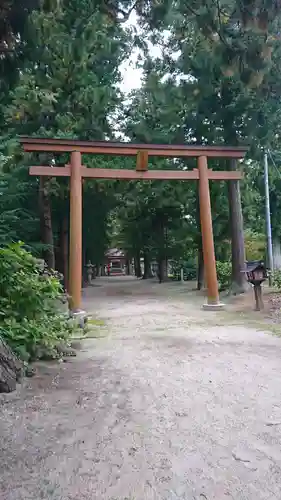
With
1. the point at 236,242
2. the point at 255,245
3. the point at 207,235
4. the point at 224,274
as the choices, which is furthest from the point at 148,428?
the point at 255,245

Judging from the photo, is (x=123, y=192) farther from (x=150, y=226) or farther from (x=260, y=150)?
(x=260, y=150)

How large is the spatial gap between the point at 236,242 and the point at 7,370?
9259mm

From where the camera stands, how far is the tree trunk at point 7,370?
3.30 metres

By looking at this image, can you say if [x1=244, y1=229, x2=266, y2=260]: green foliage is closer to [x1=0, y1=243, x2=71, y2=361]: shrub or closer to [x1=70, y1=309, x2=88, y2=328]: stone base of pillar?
[x1=70, y1=309, x2=88, y2=328]: stone base of pillar

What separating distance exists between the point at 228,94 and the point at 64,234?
804 centimetres

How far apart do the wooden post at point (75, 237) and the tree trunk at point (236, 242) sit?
5.16 m

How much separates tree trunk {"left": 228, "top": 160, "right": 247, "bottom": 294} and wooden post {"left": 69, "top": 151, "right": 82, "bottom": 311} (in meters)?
5.16

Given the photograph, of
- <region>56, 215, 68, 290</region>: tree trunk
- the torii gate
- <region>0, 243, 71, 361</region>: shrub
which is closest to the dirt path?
<region>0, 243, 71, 361</region>: shrub

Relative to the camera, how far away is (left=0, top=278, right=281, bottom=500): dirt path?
6.48ft

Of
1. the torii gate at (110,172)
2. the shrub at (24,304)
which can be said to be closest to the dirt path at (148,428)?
the shrub at (24,304)

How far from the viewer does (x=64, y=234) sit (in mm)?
15367

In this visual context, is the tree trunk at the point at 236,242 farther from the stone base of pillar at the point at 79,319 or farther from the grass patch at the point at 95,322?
the stone base of pillar at the point at 79,319

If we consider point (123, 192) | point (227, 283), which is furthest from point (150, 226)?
point (227, 283)

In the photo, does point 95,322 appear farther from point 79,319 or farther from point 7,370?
point 7,370
